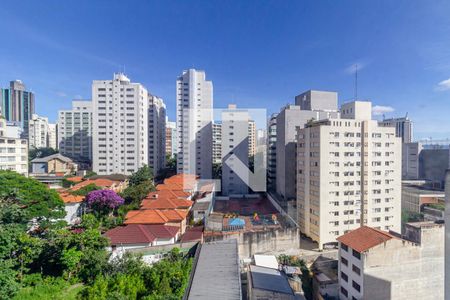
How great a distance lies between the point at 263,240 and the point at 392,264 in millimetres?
7239

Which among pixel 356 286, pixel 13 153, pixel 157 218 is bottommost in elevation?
pixel 356 286

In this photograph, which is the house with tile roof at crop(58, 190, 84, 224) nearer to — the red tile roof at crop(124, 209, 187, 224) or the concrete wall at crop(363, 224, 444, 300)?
the red tile roof at crop(124, 209, 187, 224)

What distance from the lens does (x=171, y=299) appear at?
839 centimetres

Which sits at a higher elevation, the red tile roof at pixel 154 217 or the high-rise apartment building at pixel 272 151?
the high-rise apartment building at pixel 272 151

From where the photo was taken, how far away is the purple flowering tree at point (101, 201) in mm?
18000

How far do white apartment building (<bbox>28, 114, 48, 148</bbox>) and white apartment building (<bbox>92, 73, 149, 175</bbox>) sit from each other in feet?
120

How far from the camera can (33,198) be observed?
13.7 metres

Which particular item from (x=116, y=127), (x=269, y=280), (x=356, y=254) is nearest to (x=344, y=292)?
(x=356, y=254)

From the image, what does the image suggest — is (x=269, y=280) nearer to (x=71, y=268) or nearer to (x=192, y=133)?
(x=71, y=268)

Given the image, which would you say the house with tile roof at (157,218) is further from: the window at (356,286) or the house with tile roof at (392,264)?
the window at (356,286)

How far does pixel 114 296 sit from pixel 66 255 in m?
3.63

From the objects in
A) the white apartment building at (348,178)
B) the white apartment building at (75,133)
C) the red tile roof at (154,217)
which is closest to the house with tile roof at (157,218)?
the red tile roof at (154,217)

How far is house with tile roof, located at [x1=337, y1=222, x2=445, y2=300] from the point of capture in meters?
→ 12.1

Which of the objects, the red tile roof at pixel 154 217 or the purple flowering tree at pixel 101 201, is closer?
the red tile roof at pixel 154 217
